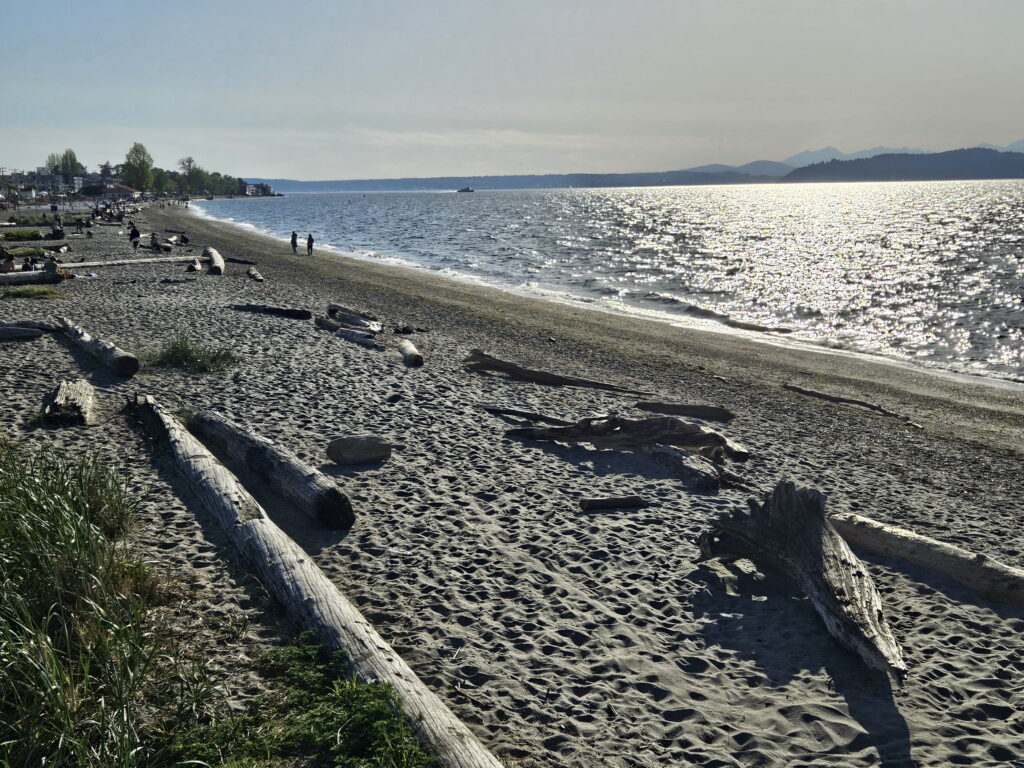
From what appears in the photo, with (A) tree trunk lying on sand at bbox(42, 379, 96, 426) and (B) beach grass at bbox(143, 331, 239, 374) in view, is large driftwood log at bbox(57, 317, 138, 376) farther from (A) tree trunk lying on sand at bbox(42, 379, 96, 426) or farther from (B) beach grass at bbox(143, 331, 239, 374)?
(A) tree trunk lying on sand at bbox(42, 379, 96, 426)

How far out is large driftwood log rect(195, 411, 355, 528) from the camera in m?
8.29

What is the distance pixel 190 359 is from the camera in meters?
14.6

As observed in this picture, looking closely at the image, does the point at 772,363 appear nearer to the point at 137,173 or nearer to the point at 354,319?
the point at 354,319

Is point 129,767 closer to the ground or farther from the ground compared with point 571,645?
farther from the ground

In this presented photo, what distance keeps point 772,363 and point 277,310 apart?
1679cm

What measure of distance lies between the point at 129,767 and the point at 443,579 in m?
3.92

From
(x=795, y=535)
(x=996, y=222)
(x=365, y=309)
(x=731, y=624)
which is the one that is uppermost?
(x=996, y=222)

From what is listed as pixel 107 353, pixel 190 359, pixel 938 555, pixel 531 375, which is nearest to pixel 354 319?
pixel 190 359

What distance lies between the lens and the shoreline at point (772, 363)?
673 inches

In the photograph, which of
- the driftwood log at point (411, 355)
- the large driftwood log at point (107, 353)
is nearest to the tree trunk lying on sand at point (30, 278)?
the large driftwood log at point (107, 353)

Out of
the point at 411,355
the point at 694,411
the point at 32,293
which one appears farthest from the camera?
the point at 32,293

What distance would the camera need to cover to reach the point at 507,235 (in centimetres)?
8400

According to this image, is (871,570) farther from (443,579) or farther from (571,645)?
(443,579)

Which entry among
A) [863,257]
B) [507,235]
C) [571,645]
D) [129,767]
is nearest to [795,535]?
[571,645]
